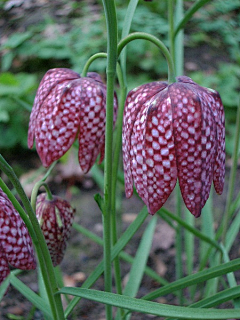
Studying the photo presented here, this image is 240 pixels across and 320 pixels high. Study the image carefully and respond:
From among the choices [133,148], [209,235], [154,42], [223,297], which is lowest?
[209,235]

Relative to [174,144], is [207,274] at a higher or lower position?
lower

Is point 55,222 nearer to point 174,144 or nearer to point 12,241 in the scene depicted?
point 12,241

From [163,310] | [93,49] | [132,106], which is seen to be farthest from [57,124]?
[93,49]

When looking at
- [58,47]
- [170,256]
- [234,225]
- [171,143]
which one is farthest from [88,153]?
[58,47]

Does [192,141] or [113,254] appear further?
[113,254]

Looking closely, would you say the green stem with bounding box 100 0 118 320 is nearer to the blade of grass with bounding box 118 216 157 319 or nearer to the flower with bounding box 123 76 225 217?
the flower with bounding box 123 76 225 217

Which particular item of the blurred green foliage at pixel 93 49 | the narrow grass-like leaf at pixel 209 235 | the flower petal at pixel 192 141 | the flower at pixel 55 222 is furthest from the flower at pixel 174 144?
the blurred green foliage at pixel 93 49

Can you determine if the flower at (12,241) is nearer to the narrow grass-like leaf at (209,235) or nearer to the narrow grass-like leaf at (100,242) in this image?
the narrow grass-like leaf at (100,242)

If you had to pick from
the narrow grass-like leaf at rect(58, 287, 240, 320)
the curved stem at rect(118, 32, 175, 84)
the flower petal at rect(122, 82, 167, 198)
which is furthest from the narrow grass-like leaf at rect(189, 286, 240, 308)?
the curved stem at rect(118, 32, 175, 84)
